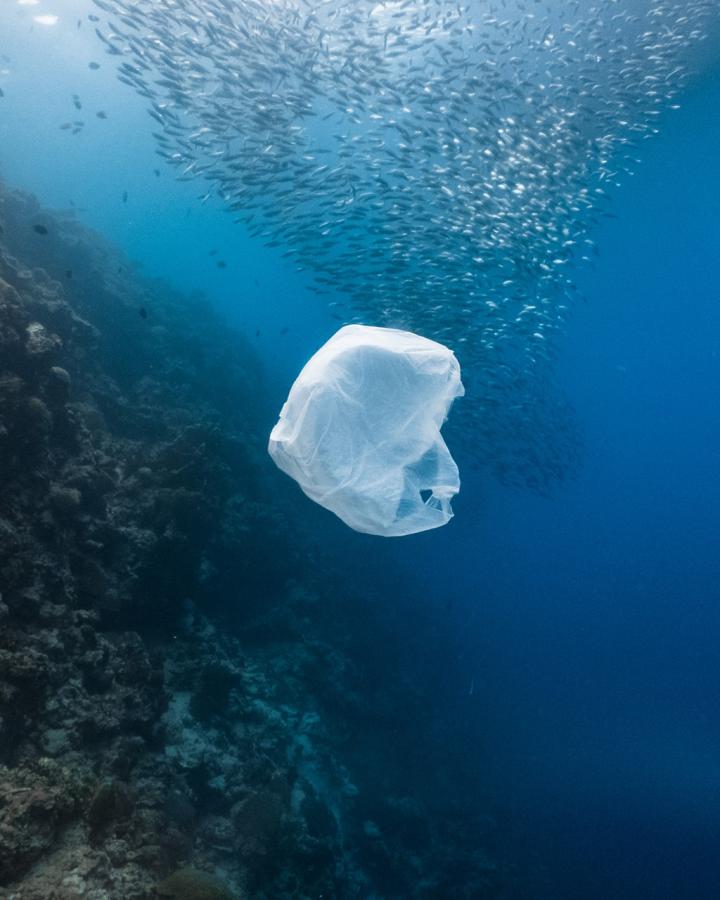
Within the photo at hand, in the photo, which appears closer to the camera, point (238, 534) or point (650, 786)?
point (238, 534)

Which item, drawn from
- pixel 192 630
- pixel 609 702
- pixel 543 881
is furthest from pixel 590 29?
pixel 609 702

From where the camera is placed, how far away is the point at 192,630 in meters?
8.16

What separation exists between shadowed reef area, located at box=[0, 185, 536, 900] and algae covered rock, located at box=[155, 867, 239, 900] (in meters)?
0.02

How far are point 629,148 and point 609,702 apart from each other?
26.3m

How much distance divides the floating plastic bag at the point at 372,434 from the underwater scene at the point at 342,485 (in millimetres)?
22

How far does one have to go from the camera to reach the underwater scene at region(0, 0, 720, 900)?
4215mm

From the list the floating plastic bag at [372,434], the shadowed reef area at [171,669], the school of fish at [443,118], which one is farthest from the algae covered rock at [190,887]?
the school of fish at [443,118]

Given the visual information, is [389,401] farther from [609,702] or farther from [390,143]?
[609,702]

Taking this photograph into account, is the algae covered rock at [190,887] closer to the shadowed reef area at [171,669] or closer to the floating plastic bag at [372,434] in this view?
the shadowed reef area at [171,669]

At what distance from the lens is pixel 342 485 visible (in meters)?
3.66

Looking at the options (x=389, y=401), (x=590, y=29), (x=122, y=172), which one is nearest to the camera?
(x=389, y=401)

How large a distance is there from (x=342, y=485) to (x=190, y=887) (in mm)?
3183

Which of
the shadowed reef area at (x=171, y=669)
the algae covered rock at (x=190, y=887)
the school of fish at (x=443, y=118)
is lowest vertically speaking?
the algae covered rock at (x=190, y=887)

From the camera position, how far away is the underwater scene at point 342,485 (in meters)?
4.21
